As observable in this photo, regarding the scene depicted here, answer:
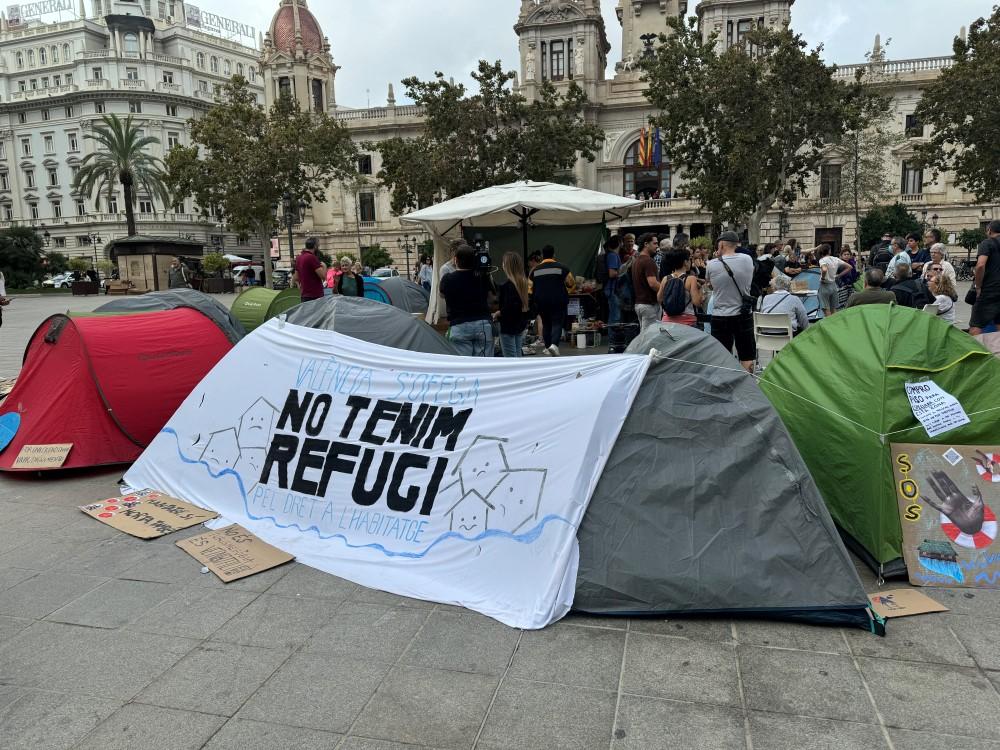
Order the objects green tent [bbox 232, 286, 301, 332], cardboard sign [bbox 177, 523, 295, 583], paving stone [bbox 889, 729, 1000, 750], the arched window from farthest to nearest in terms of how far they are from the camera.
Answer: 1. the arched window
2. green tent [bbox 232, 286, 301, 332]
3. cardboard sign [bbox 177, 523, 295, 583]
4. paving stone [bbox 889, 729, 1000, 750]

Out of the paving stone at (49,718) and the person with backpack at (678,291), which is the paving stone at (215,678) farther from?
the person with backpack at (678,291)

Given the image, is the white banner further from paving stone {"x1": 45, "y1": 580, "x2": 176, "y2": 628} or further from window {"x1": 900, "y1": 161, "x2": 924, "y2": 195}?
window {"x1": 900, "y1": 161, "x2": 924, "y2": 195}

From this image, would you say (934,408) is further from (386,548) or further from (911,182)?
(911,182)

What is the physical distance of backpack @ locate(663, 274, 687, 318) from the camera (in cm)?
660

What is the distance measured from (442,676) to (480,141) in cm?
2368

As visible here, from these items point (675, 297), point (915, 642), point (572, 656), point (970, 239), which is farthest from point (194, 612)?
point (970, 239)

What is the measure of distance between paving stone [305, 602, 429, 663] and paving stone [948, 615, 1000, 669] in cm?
245

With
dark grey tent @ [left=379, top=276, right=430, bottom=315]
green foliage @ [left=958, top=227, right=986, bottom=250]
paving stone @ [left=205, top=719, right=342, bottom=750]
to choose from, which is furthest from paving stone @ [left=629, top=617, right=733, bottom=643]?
green foliage @ [left=958, top=227, right=986, bottom=250]

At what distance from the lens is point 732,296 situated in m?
7.04

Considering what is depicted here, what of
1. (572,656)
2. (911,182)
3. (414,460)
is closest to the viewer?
(572,656)

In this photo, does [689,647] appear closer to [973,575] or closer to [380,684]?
[380,684]

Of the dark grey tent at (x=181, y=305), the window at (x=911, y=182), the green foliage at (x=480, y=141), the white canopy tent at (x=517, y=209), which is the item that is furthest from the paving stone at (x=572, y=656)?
the window at (x=911, y=182)

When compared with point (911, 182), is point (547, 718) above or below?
below

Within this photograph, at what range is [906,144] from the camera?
41969 millimetres
